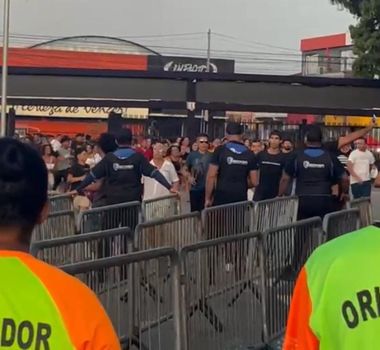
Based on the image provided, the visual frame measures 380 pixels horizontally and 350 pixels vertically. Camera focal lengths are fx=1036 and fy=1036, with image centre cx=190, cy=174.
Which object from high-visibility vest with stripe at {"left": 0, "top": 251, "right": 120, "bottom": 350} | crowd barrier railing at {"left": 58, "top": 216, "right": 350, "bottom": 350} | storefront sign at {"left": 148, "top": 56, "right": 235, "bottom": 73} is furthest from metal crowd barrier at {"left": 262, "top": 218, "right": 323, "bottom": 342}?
storefront sign at {"left": 148, "top": 56, "right": 235, "bottom": 73}

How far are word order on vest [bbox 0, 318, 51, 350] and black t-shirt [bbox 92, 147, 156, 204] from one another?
938cm

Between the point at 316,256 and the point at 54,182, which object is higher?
the point at 316,256

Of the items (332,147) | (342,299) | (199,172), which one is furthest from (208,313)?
(199,172)

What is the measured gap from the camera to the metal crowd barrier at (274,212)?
1205 centimetres

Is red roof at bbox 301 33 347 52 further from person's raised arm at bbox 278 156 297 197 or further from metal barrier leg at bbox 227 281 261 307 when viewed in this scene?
metal barrier leg at bbox 227 281 261 307

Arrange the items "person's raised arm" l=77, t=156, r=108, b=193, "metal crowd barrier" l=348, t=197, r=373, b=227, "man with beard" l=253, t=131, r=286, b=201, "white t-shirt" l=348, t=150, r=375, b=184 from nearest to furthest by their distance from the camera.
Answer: "metal crowd barrier" l=348, t=197, r=373, b=227 < "person's raised arm" l=77, t=156, r=108, b=193 < "man with beard" l=253, t=131, r=286, b=201 < "white t-shirt" l=348, t=150, r=375, b=184

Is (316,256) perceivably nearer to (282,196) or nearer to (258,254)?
(258,254)

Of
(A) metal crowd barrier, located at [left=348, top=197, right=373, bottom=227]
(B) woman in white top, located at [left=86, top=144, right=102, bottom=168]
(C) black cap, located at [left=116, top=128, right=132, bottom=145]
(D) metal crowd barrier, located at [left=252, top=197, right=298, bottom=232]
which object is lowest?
(B) woman in white top, located at [left=86, top=144, right=102, bottom=168]

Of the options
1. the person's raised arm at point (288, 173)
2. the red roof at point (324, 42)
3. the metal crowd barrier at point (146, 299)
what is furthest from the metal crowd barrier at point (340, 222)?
the red roof at point (324, 42)

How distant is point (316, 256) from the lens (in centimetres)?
277

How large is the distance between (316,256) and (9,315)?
2.76 feet

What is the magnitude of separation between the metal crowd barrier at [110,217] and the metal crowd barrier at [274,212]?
1.46m

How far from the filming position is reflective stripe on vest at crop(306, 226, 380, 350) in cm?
265

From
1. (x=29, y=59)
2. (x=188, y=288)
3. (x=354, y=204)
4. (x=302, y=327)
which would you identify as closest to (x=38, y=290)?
(x=302, y=327)
